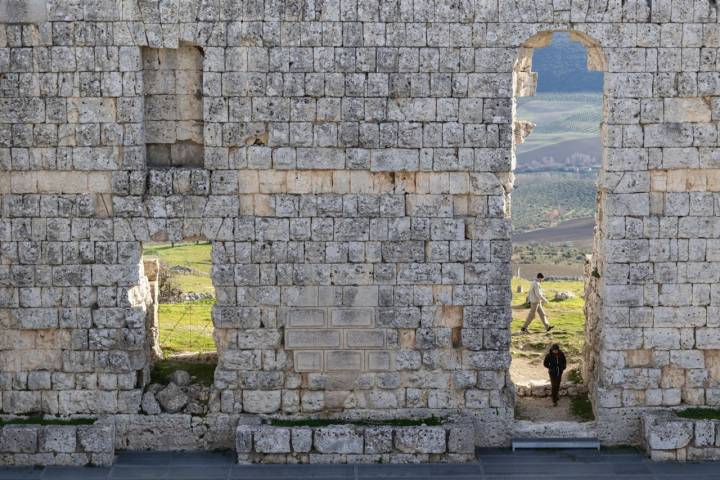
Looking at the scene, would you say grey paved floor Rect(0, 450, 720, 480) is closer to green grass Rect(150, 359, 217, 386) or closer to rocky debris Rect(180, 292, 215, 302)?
green grass Rect(150, 359, 217, 386)

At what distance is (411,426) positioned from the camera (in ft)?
43.3

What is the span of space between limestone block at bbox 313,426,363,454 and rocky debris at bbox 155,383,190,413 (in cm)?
176

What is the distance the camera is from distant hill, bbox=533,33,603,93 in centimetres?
5453

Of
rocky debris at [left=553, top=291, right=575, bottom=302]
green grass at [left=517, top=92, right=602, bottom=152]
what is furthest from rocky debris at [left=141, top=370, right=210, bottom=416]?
green grass at [left=517, top=92, right=602, bottom=152]

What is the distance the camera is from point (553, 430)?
13609 mm

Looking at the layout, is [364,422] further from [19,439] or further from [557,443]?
[19,439]

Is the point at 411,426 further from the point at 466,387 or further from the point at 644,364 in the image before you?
the point at 644,364

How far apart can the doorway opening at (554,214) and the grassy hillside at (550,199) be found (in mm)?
41

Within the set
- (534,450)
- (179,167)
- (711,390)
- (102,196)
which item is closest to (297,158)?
(179,167)

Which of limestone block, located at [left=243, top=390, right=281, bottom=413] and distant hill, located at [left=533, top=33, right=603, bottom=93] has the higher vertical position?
distant hill, located at [left=533, top=33, right=603, bottom=93]

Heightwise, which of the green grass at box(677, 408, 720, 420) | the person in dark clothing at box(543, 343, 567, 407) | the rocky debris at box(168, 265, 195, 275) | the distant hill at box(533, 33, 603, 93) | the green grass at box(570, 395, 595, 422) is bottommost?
the green grass at box(570, 395, 595, 422)

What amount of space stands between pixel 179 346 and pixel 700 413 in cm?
740

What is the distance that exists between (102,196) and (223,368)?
8.40ft

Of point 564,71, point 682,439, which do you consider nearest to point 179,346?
point 682,439
